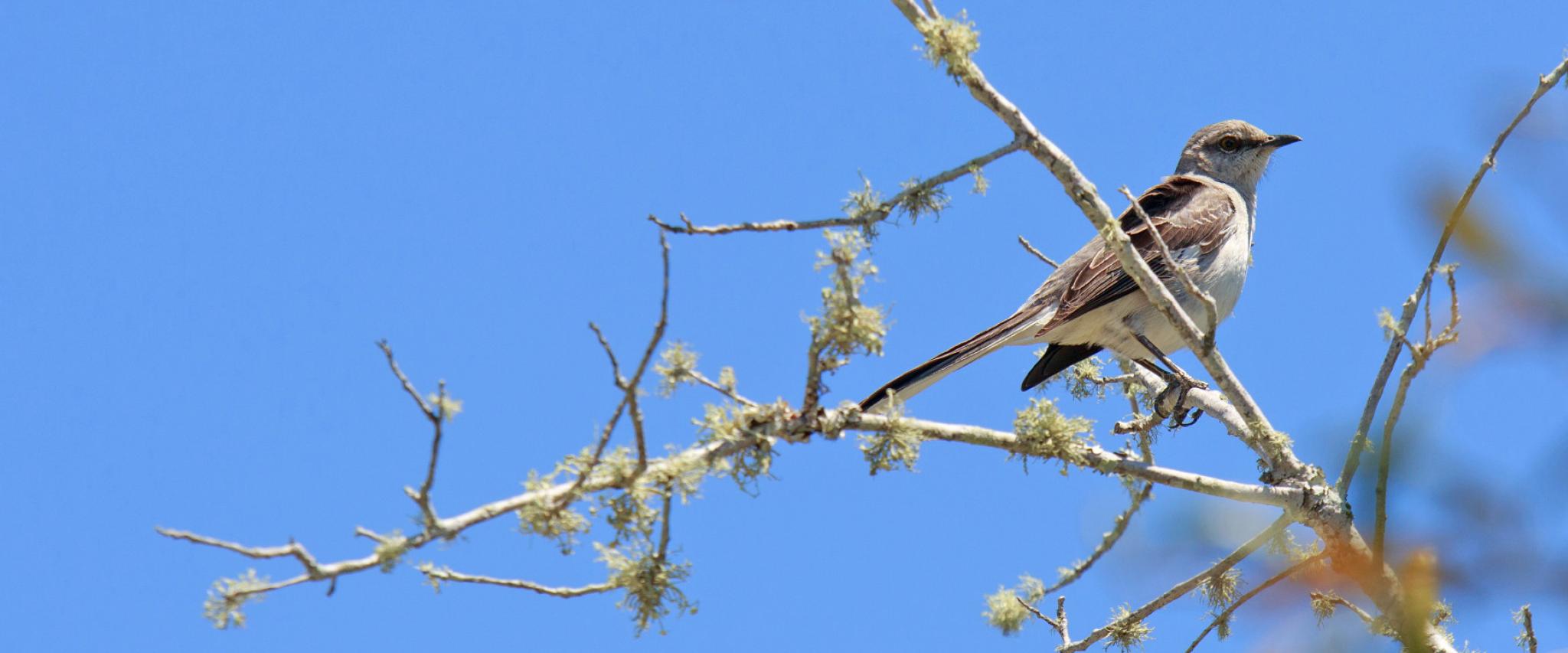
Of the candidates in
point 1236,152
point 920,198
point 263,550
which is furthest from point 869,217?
point 1236,152

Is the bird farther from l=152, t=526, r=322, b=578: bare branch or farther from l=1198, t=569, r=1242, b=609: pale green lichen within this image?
l=152, t=526, r=322, b=578: bare branch

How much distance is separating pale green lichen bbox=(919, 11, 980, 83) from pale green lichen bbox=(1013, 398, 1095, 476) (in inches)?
43.6

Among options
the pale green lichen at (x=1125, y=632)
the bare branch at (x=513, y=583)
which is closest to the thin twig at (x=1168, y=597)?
the pale green lichen at (x=1125, y=632)

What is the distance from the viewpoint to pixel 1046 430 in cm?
431

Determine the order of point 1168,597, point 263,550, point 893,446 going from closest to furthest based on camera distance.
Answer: point 263,550 < point 893,446 < point 1168,597

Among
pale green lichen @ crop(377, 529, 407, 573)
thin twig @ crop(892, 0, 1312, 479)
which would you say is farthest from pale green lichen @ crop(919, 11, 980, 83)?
pale green lichen @ crop(377, 529, 407, 573)

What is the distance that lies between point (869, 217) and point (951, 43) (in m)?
0.59

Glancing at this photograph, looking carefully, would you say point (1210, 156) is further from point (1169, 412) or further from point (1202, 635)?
point (1202, 635)

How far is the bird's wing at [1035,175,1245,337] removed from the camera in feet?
20.5

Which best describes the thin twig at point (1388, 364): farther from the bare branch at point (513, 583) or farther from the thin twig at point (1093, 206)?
the bare branch at point (513, 583)

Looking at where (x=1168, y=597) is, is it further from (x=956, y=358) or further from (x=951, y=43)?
(x=951, y=43)

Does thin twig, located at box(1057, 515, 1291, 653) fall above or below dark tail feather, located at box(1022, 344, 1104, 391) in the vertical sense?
below

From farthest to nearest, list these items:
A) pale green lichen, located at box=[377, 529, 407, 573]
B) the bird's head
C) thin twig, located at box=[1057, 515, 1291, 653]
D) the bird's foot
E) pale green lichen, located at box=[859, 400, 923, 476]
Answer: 1. the bird's head
2. the bird's foot
3. thin twig, located at box=[1057, 515, 1291, 653]
4. pale green lichen, located at box=[859, 400, 923, 476]
5. pale green lichen, located at box=[377, 529, 407, 573]

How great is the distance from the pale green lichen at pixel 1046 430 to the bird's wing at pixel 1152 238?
1.63 meters
